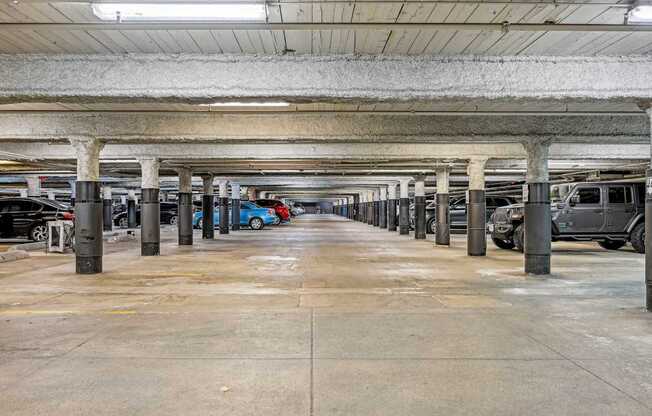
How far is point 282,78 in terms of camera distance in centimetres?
622

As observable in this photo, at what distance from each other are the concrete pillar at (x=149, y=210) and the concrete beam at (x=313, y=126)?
4.39m

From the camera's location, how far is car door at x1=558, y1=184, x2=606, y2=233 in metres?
14.3

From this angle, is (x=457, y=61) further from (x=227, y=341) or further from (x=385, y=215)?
(x=385, y=215)

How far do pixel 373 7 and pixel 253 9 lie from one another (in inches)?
42.9

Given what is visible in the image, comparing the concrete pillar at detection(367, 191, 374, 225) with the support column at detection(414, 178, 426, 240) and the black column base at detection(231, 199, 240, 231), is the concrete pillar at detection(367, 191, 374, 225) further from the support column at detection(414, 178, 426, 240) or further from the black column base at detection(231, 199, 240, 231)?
the support column at detection(414, 178, 426, 240)

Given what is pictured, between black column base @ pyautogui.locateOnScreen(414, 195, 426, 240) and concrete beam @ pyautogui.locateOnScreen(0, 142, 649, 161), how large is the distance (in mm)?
8013

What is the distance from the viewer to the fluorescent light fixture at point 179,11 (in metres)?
4.77

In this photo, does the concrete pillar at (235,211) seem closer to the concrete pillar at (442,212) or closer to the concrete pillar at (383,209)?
the concrete pillar at (383,209)

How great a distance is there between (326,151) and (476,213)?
4.39m

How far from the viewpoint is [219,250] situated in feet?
51.9

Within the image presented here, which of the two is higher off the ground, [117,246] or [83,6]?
[83,6]

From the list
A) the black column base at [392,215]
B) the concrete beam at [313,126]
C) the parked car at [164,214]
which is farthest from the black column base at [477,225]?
the parked car at [164,214]

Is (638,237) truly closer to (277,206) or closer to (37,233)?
(37,233)

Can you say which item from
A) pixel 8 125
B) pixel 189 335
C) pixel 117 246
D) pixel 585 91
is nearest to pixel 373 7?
pixel 585 91
